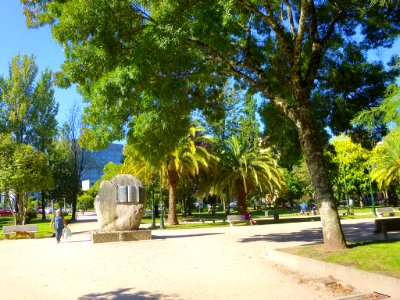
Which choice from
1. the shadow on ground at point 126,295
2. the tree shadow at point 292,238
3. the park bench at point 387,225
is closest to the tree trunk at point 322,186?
the tree shadow at point 292,238

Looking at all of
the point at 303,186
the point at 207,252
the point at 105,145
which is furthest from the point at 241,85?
the point at 303,186

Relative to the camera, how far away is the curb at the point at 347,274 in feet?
19.6

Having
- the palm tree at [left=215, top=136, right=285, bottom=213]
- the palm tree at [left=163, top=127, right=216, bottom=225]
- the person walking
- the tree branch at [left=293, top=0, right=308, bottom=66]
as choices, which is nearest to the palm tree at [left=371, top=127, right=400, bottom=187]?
the palm tree at [left=215, top=136, right=285, bottom=213]

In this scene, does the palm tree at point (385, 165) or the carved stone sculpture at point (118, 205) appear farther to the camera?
the palm tree at point (385, 165)

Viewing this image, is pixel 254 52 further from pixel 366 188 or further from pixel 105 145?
pixel 366 188

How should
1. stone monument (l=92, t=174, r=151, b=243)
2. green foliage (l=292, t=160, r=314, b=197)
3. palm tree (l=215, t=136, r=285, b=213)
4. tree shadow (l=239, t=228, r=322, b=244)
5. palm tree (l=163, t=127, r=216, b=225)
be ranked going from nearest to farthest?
tree shadow (l=239, t=228, r=322, b=244)
stone monument (l=92, t=174, r=151, b=243)
palm tree (l=163, t=127, r=216, b=225)
palm tree (l=215, t=136, r=285, b=213)
green foliage (l=292, t=160, r=314, b=197)

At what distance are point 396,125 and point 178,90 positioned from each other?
19.0 feet

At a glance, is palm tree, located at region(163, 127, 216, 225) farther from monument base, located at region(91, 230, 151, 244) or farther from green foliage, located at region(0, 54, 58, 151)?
green foliage, located at region(0, 54, 58, 151)

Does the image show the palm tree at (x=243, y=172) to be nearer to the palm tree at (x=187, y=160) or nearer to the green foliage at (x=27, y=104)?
the palm tree at (x=187, y=160)

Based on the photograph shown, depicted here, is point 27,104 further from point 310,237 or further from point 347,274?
point 347,274

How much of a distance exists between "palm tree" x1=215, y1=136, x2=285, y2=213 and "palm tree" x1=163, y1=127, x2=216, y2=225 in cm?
141

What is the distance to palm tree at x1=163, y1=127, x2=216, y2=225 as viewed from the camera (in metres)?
25.1

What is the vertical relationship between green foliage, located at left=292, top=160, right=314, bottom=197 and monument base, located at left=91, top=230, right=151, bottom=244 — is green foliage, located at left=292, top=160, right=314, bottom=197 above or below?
above

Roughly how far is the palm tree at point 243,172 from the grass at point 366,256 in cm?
1696
